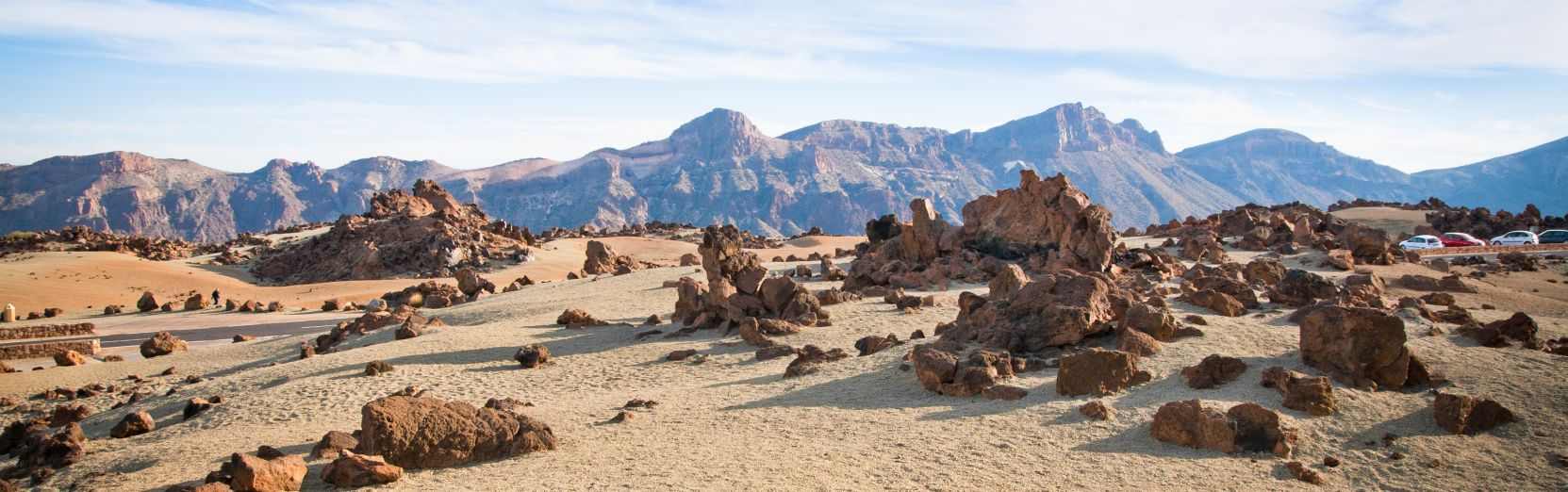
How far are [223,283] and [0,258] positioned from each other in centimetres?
1026

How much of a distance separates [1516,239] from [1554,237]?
7.11 feet

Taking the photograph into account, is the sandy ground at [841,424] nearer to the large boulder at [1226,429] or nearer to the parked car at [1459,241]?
the large boulder at [1226,429]

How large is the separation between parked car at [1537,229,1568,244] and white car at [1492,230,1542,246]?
0.31m

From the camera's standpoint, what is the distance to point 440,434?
964 centimetres

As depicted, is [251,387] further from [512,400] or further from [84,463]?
[512,400]

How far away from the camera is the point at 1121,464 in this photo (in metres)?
9.28

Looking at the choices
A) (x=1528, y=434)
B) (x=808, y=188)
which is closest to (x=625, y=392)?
(x=1528, y=434)

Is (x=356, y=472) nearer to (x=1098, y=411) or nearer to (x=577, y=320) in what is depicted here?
(x=1098, y=411)

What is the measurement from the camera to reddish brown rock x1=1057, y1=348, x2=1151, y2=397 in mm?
11516

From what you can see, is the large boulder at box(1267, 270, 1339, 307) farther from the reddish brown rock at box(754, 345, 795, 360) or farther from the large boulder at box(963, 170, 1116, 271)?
the reddish brown rock at box(754, 345, 795, 360)

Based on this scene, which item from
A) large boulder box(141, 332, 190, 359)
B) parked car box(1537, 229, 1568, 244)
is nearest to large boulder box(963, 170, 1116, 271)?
large boulder box(141, 332, 190, 359)

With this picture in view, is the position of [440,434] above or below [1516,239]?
below

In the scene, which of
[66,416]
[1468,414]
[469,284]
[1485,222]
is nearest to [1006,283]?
[1468,414]

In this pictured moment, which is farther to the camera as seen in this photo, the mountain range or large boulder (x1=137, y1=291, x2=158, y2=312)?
the mountain range
